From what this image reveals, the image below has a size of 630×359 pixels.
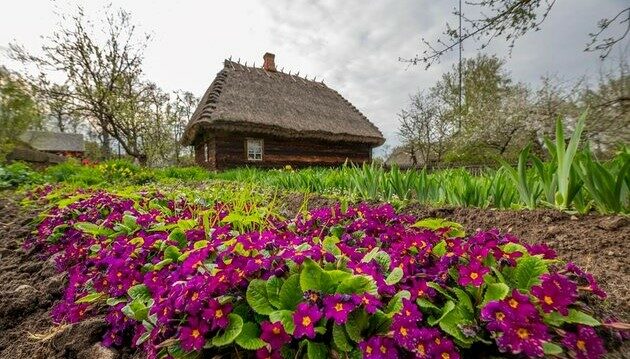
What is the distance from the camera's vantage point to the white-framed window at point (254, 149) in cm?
1359

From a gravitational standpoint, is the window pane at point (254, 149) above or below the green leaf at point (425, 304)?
above

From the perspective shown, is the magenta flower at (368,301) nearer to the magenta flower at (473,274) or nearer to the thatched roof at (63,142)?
the magenta flower at (473,274)

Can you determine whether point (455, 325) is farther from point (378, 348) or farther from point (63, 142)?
point (63, 142)

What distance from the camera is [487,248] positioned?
1.11 m

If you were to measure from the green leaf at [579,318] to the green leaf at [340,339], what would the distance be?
626mm

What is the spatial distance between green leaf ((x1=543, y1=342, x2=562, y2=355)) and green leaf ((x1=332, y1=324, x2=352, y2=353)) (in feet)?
1.66

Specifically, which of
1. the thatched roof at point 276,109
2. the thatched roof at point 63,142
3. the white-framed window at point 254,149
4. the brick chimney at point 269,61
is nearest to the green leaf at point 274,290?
the thatched roof at point 276,109

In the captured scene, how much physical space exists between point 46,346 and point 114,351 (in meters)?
0.40

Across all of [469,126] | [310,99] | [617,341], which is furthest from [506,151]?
[617,341]

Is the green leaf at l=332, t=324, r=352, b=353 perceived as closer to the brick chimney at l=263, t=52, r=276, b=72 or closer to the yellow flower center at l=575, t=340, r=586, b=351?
the yellow flower center at l=575, t=340, r=586, b=351

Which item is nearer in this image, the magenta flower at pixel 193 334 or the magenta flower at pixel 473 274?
the magenta flower at pixel 193 334

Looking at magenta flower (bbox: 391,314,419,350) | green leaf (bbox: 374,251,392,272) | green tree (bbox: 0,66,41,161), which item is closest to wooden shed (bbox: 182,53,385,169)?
green tree (bbox: 0,66,41,161)

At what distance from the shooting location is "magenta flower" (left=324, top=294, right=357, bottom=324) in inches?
32.7

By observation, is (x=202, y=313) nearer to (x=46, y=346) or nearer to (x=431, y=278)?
(x=431, y=278)
